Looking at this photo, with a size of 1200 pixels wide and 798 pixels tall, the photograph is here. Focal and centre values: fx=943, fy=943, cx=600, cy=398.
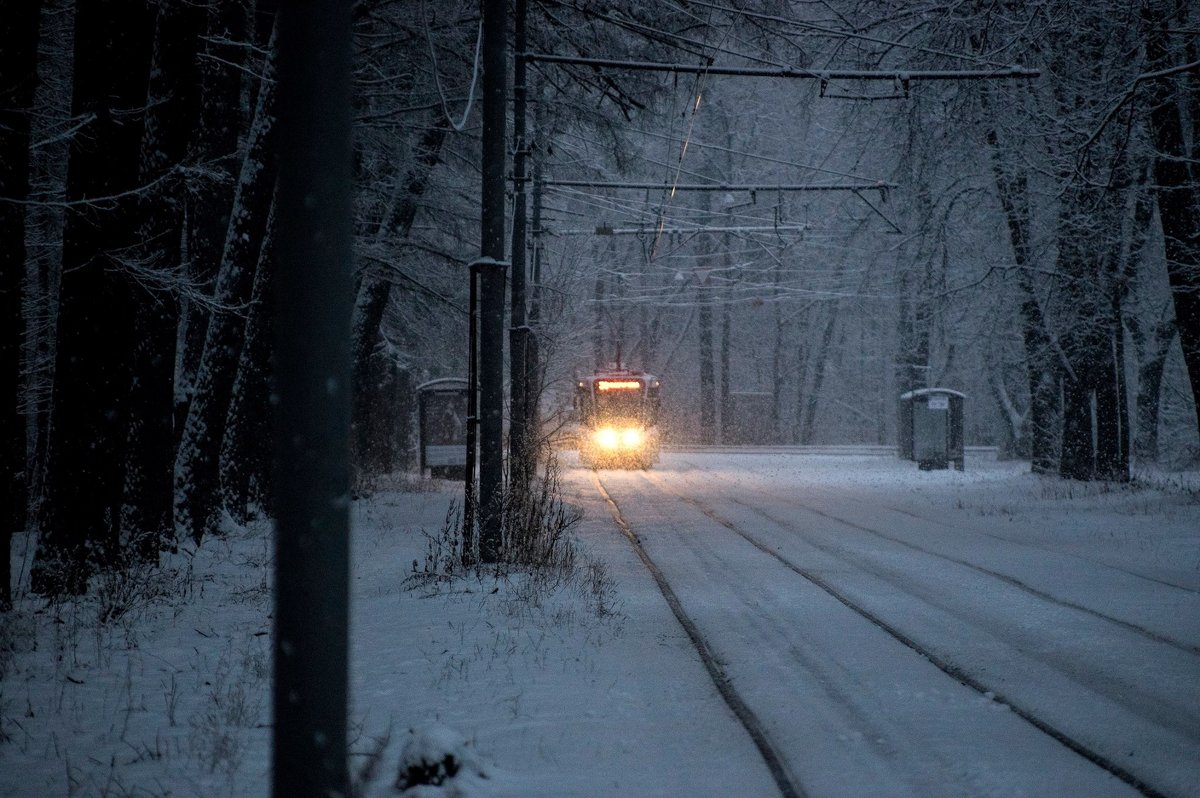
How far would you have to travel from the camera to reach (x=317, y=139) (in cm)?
214

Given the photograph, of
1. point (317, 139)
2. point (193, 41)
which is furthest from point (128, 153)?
point (317, 139)

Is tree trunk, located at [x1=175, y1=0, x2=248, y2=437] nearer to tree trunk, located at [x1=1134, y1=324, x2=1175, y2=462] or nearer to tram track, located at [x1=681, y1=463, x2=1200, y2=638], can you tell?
tram track, located at [x1=681, y1=463, x2=1200, y2=638]

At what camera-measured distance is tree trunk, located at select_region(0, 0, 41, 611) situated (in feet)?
25.0

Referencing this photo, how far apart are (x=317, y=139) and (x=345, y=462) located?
74 centimetres

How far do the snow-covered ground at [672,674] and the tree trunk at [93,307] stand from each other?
3.02 ft

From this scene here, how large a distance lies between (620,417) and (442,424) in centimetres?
847

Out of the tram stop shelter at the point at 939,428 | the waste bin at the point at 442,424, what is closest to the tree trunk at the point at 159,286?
the waste bin at the point at 442,424

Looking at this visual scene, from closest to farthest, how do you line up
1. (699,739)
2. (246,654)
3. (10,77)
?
(699,739) → (246,654) → (10,77)

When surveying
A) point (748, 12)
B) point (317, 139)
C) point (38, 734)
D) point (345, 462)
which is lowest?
point (38, 734)

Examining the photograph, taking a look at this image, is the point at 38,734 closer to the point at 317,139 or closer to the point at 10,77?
the point at 317,139

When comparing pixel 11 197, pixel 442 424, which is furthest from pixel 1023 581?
pixel 442 424

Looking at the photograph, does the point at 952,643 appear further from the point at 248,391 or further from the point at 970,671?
the point at 248,391

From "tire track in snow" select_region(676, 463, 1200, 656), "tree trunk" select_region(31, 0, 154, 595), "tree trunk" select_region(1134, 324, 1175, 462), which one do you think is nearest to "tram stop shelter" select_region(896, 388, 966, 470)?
"tree trunk" select_region(1134, 324, 1175, 462)

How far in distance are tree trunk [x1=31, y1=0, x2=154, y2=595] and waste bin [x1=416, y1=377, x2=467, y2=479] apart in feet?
52.9
